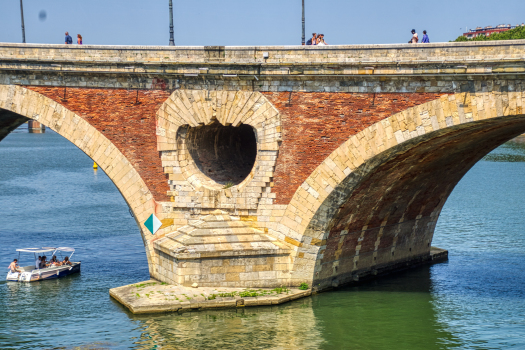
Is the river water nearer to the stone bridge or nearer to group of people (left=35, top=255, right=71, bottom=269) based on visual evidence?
group of people (left=35, top=255, right=71, bottom=269)

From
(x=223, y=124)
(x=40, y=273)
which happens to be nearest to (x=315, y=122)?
(x=223, y=124)

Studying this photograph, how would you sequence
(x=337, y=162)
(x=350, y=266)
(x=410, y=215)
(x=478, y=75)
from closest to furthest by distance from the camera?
(x=478, y=75), (x=337, y=162), (x=350, y=266), (x=410, y=215)

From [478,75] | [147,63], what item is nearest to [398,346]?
[478,75]

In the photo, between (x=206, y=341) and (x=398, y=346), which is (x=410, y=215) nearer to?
(x=398, y=346)

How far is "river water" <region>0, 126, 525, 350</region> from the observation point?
1706 centimetres

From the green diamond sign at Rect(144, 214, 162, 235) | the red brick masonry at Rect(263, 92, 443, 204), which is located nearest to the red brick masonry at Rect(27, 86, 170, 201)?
the green diamond sign at Rect(144, 214, 162, 235)

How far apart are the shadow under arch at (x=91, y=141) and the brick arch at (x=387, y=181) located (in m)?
4.18

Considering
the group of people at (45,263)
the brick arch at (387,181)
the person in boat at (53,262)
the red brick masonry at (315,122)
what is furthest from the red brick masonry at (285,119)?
the person in boat at (53,262)

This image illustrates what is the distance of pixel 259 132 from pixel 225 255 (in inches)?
133

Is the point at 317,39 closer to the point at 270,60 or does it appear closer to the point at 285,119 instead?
the point at 270,60

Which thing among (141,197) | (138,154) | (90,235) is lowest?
(90,235)

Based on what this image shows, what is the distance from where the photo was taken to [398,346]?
17109 mm

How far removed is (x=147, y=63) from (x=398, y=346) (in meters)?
9.87

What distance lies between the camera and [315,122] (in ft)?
60.9
